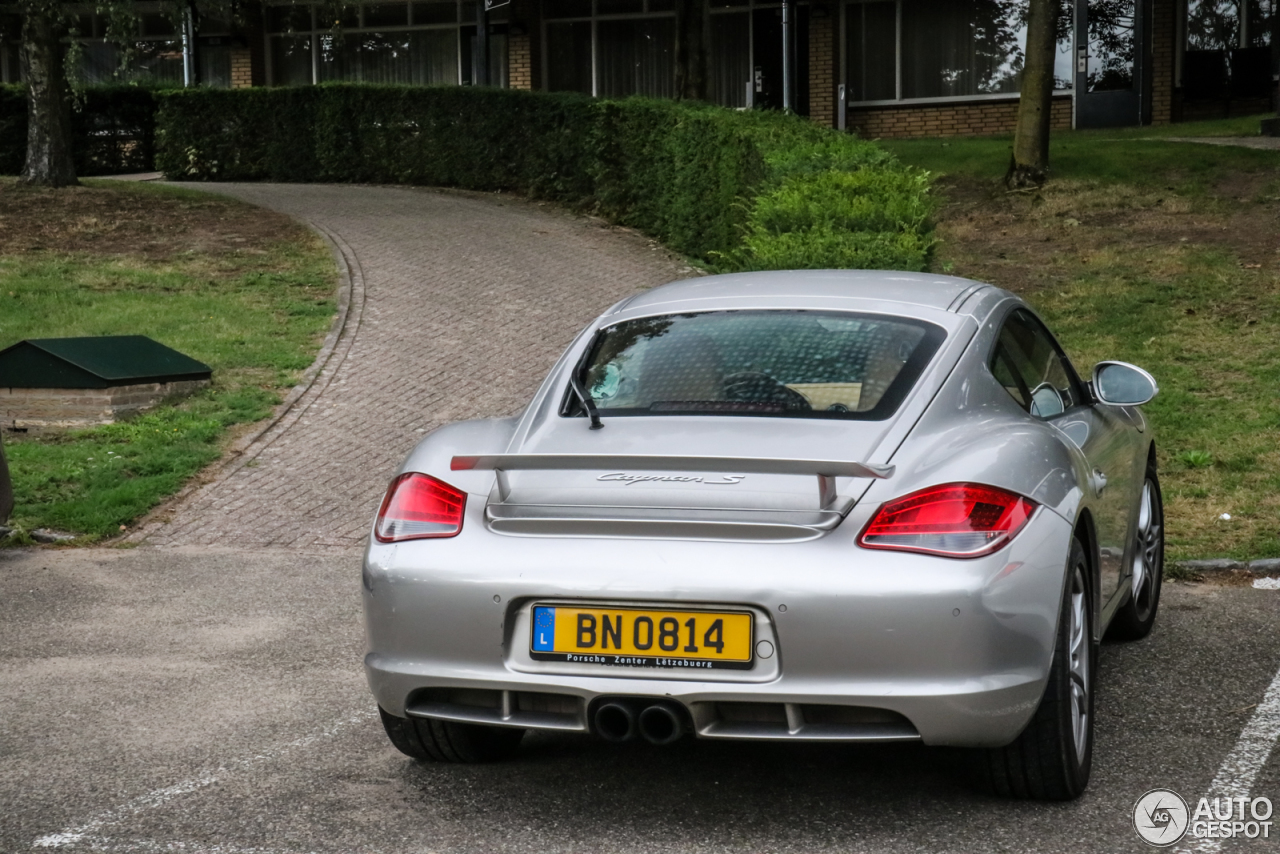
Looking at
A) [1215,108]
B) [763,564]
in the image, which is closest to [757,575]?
[763,564]

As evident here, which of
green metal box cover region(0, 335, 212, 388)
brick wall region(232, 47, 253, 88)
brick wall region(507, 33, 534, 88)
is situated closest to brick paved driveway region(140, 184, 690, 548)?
green metal box cover region(0, 335, 212, 388)

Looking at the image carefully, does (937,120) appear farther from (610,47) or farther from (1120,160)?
(1120,160)

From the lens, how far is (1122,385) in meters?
5.31

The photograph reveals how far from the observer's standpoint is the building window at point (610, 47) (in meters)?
33.5

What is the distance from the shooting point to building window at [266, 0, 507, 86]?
35219 millimetres

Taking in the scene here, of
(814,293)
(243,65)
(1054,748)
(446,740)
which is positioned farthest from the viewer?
(243,65)

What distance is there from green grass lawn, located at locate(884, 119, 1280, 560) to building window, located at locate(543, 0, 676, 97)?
1135cm

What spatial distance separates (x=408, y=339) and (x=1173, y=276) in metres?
6.94

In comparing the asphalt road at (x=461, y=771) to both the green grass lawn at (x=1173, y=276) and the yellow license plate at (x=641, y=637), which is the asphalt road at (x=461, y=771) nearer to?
the yellow license plate at (x=641, y=637)

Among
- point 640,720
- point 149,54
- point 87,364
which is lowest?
point 640,720

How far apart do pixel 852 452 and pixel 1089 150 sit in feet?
58.3

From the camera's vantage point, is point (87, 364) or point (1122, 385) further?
point (87, 364)

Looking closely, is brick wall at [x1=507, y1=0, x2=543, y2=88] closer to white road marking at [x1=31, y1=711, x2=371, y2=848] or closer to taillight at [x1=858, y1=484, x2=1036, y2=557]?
white road marking at [x1=31, y1=711, x2=371, y2=848]

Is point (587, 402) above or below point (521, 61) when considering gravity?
below
